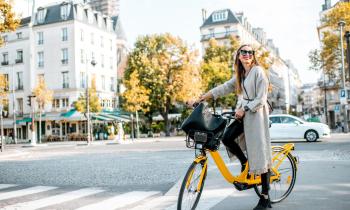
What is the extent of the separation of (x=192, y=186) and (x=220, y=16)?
67.5 m

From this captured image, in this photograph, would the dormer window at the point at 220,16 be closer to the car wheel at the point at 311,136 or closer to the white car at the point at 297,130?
the white car at the point at 297,130

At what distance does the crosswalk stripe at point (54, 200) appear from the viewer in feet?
20.0

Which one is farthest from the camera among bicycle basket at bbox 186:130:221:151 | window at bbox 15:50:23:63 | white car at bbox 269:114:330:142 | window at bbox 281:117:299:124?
window at bbox 15:50:23:63

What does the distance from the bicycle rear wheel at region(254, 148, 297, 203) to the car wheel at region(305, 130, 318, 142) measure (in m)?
16.8

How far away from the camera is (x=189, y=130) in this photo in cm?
440

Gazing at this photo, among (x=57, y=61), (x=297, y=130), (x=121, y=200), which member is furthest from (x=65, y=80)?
(x=121, y=200)

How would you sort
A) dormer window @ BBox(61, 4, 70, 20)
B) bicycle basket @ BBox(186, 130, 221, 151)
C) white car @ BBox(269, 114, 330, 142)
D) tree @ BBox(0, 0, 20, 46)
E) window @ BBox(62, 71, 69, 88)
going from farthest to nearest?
dormer window @ BBox(61, 4, 70, 20)
window @ BBox(62, 71, 69, 88)
white car @ BBox(269, 114, 330, 142)
tree @ BBox(0, 0, 20, 46)
bicycle basket @ BBox(186, 130, 221, 151)

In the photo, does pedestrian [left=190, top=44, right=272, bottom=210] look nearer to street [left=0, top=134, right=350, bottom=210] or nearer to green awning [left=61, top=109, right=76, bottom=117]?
street [left=0, top=134, right=350, bottom=210]

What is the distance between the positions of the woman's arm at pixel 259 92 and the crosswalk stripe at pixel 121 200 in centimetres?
255

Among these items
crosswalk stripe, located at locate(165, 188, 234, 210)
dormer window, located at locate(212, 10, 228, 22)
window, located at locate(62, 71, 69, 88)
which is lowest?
crosswalk stripe, located at locate(165, 188, 234, 210)

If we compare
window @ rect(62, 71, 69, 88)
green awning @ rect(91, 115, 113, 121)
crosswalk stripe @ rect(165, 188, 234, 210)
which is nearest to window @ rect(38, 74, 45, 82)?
window @ rect(62, 71, 69, 88)

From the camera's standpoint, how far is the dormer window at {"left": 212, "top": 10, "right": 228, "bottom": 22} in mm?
69312

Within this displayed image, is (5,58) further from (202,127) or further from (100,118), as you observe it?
(202,127)

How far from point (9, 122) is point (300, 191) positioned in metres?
52.0
